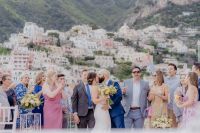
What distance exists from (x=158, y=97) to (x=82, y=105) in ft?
3.39

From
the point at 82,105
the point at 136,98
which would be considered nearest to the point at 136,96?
the point at 136,98

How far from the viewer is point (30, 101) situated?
6.71 m

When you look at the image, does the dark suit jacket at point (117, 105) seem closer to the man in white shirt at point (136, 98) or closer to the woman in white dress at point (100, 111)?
the man in white shirt at point (136, 98)

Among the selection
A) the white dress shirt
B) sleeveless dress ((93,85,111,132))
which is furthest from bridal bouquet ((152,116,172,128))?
the white dress shirt

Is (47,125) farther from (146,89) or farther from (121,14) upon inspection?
(121,14)

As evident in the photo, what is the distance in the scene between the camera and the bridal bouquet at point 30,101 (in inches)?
265

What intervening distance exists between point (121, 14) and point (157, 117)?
184 ft

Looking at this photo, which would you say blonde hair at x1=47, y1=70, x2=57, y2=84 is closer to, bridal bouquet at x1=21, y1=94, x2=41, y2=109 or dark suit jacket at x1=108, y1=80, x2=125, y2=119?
bridal bouquet at x1=21, y1=94, x2=41, y2=109

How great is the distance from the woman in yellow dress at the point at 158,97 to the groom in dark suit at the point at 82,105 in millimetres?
828

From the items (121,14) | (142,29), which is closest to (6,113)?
(142,29)

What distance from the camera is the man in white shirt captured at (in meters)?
7.13

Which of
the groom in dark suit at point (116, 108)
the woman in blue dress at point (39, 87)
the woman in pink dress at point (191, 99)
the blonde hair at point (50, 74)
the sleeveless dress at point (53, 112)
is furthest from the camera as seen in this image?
the woman in blue dress at point (39, 87)

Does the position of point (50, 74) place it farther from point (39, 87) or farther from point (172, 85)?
point (172, 85)

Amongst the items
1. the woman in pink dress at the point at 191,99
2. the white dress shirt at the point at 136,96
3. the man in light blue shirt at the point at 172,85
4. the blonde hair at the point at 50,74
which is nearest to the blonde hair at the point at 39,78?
the blonde hair at the point at 50,74
